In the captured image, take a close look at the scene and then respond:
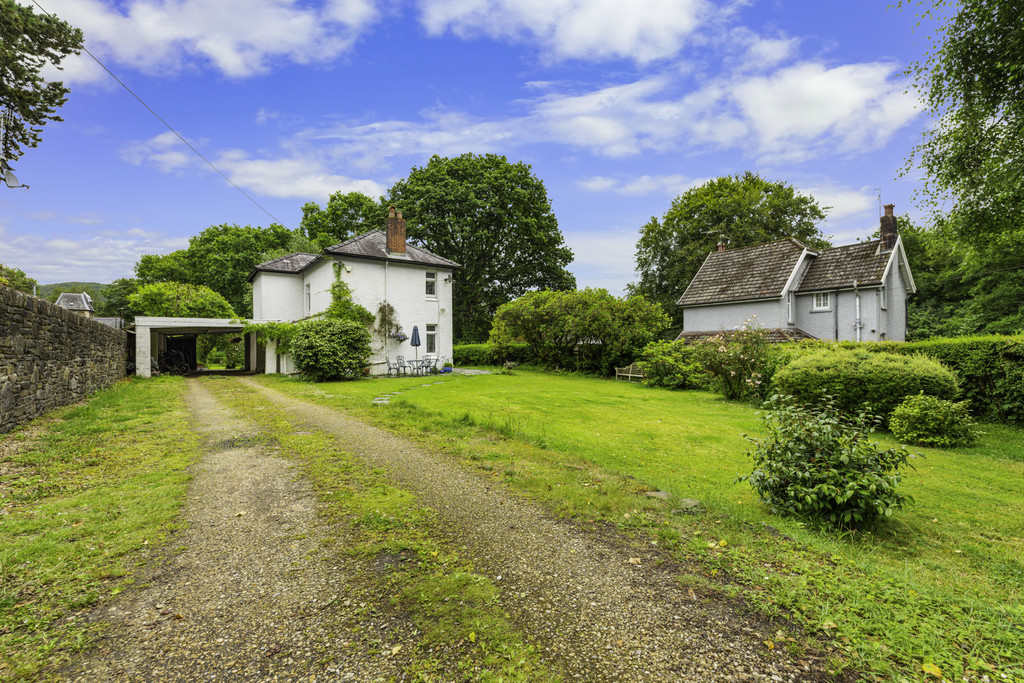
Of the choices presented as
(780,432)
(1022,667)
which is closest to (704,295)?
(780,432)

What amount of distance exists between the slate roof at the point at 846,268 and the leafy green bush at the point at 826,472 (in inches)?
962

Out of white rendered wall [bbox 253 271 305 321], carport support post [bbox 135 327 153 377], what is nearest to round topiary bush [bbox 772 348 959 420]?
white rendered wall [bbox 253 271 305 321]

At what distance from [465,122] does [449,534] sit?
66.9 ft

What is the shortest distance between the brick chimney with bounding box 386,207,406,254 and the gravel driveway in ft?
67.5

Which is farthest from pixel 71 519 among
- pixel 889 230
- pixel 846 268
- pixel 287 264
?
pixel 889 230

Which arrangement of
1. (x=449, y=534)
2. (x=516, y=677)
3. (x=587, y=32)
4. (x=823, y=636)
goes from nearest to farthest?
(x=516, y=677)
(x=823, y=636)
(x=449, y=534)
(x=587, y=32)

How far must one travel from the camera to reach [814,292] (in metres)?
24.5

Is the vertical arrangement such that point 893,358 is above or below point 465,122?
below

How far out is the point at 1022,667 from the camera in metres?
2.32

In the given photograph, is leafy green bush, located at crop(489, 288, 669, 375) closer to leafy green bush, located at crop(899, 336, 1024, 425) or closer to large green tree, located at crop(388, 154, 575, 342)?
large green tree, located at crop(388, 154, 575, 342)

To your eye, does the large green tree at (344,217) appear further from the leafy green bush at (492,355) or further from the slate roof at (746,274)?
the slate roof at (746,274)

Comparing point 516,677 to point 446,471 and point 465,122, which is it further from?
point 465,122

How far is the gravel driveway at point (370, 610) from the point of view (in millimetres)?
2334

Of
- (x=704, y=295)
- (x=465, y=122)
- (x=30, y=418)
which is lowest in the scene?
(x=30, y=418)
